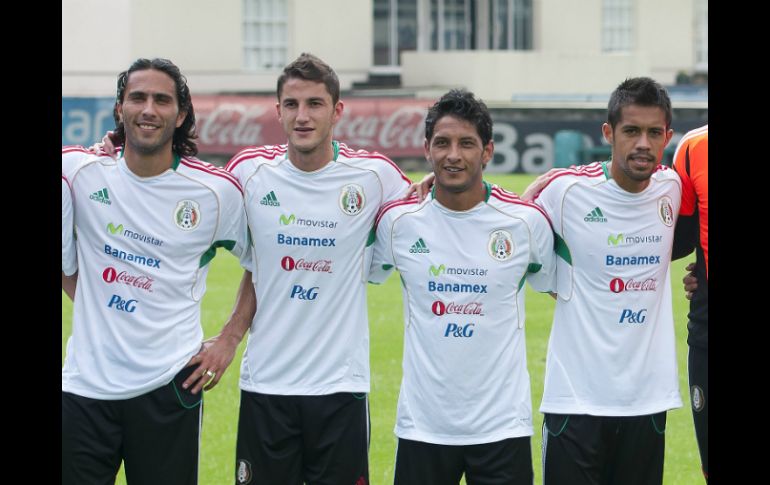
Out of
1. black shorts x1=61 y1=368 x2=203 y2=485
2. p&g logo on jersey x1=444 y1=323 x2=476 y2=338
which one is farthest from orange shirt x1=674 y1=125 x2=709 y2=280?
black shorts x1=61 y1=368 x2=203 y2=485

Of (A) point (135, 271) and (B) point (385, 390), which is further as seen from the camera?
(B) point (385, 390)

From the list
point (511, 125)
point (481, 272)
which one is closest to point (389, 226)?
point (481, 272)

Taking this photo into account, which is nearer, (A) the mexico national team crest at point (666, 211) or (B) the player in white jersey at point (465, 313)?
(B) the player in white jersey at point (465, 313)

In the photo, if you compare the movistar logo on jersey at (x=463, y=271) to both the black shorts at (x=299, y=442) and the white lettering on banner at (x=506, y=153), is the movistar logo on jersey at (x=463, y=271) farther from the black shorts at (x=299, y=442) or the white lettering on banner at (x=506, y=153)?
the white lettering on banner at (x=506, y=153)

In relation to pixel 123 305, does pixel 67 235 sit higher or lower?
higher

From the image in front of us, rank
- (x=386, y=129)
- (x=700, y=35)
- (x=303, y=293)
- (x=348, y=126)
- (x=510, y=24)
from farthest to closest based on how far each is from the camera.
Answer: (x=700, y=35) < (x=510, y=24) < (x=348, y=126) < (x=386, y=129) < (x=303, y=293)

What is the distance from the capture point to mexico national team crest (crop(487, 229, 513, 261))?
18.1 feet

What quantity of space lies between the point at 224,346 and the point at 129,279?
0.53 m

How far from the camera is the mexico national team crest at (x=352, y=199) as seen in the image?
19.1 ft

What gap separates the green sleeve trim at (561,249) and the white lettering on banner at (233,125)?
2154cm

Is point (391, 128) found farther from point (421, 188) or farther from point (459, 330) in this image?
point (459, 330)

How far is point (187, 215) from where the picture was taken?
220 inches

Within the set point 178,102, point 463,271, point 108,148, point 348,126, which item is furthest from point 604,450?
point 348,126

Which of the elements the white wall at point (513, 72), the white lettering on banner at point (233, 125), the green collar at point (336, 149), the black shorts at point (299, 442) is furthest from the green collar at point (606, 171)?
the white wall at point (513, 72)
